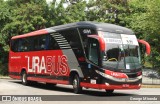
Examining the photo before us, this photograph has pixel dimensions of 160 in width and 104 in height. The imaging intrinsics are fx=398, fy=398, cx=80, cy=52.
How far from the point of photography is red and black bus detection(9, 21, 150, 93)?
1831 centimetres

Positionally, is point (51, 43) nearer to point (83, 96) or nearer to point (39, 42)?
point (39, 42)

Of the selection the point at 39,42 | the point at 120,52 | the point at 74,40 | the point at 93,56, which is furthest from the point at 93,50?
the point at 39,42

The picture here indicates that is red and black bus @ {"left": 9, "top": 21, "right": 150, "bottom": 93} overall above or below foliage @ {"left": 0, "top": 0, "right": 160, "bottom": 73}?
below

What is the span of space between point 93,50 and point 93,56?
0.28 meters

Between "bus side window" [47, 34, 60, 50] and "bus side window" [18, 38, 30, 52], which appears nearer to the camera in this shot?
"bus side window" [47, 34, 60, 50]

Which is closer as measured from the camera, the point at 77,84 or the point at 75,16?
the point at 77,84

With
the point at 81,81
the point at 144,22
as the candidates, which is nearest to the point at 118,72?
the point at 81,81

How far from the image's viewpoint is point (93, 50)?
61.7 ft

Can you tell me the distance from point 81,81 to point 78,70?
0.66 meters

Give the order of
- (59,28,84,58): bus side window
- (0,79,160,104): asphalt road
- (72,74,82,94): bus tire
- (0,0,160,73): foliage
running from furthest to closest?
(0,0,160,73): foliage, (59,28,84,58): bus side window, (72,74,82,94): bus tire, (0,79,160,104): asphalt road

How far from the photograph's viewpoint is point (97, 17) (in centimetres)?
4650

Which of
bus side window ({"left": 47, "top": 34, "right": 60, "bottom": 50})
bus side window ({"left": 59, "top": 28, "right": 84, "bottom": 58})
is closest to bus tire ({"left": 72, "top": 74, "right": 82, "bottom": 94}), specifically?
bus side window ({"left": 59, "top": 28, "right": 84, "bottom": 58})

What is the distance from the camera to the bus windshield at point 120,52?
18344mm

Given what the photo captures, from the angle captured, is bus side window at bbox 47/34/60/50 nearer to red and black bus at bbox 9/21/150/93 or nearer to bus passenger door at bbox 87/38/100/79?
red and black bus at bbox 9/21/150/93
